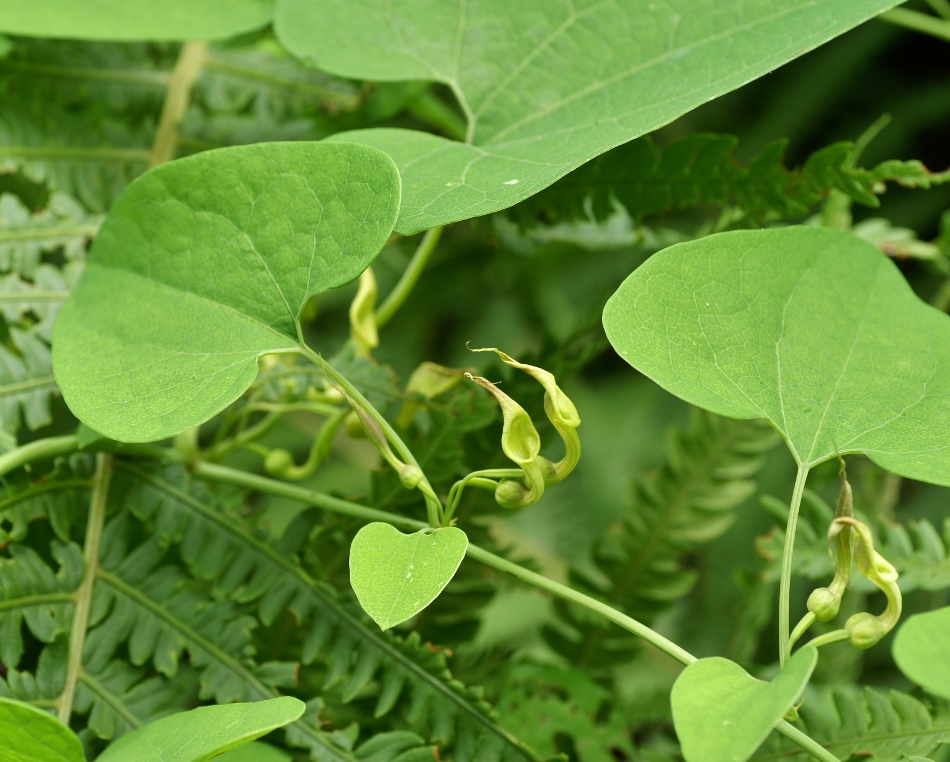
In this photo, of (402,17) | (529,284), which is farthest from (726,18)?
(529,284)

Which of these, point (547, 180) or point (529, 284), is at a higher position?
point (547, 180)

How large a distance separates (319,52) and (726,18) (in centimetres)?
33

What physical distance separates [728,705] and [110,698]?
41 centimetres

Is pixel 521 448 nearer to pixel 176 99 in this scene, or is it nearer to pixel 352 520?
pixel 352 520

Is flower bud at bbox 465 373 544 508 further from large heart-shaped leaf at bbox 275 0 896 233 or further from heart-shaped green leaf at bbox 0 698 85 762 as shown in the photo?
heart-shaped green leaf at bbox 0 698 85 762

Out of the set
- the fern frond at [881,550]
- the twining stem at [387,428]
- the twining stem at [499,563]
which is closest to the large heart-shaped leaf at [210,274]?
the twining stem at [387,428]

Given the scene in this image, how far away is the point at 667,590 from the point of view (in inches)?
34.3

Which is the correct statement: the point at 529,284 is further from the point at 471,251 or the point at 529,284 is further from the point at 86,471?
the point at 86,471

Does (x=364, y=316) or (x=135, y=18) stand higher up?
(x=135, y=18)

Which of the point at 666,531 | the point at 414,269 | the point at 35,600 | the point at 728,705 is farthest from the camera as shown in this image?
the point at 666,531

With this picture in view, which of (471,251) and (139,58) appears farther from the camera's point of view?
(471,251)

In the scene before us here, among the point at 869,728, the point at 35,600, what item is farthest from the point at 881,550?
the point at 35,600

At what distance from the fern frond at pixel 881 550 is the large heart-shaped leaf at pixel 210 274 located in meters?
0.40

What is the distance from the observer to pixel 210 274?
21.0 inches
